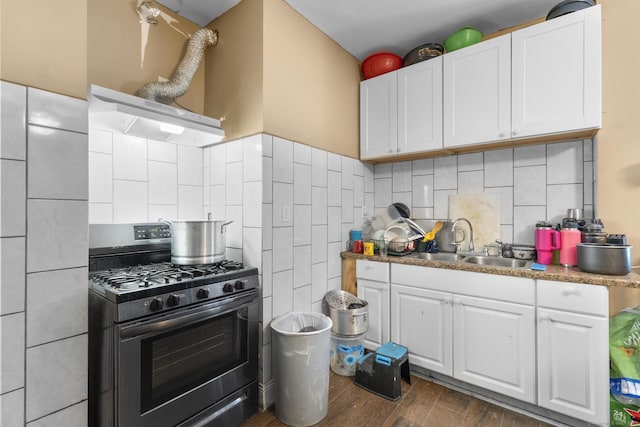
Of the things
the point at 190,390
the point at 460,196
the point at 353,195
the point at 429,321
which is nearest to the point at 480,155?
the point at 460,196

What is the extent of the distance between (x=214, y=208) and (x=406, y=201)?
5.70ft

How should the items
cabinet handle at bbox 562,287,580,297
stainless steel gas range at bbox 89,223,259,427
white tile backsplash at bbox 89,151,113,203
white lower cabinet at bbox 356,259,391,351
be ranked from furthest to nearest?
white lower cabinet at bbox 356,259,391,351, white tile backsplash at bbox 89,151,113,203, cabinet handle at bbox 562,287,580,297, stainless steel gas range at bbox 89,223,259,427

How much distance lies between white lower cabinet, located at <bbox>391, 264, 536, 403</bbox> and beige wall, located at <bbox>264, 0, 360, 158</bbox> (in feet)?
4.06

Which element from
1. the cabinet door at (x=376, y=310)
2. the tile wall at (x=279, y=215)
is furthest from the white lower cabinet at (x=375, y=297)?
the tile wall at (x=279, y=215)

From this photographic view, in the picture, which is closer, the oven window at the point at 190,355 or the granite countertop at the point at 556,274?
the oven window at the point at 190,355

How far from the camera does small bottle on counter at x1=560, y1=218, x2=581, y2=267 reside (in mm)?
1805

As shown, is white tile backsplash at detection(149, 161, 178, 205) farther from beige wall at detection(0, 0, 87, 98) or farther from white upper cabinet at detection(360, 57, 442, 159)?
white upper cabinet at detection(360, 57, 442, 159)

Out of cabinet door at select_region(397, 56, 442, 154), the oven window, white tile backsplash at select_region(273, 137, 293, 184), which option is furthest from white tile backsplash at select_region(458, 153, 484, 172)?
the oven window

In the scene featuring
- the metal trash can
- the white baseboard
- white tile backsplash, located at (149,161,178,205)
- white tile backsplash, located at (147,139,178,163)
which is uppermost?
white tile backsplash, located at (147,139,178,163)

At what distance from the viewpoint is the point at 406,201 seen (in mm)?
2787

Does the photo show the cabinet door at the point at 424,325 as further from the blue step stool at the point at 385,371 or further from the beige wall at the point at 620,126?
the beige wall at the point at 620,126

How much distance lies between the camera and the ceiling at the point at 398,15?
201 cm

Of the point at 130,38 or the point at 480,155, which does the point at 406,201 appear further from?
the point at 130,38

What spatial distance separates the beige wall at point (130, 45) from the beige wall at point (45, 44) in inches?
16.9
